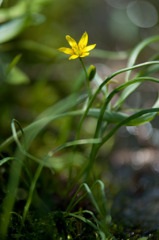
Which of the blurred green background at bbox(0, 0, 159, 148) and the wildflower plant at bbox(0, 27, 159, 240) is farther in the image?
the blurred green background at bbox(0, 0, 159, 148)

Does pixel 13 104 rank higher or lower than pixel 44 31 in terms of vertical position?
lower

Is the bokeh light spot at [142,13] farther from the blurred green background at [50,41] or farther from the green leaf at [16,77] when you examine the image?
the green leaf at [16,77]

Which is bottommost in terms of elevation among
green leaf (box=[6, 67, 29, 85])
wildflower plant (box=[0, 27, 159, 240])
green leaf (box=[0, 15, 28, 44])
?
wildflower plant (box=[0, 27, 159, 240])

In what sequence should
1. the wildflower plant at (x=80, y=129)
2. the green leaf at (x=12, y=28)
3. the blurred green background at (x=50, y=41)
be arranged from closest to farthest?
the wildflower plant at (x=80, y=129) → the green leaf at (x=12, y=28) → the blurred green background at (x=50, y=41)

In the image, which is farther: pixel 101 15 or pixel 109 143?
pixel 101 15

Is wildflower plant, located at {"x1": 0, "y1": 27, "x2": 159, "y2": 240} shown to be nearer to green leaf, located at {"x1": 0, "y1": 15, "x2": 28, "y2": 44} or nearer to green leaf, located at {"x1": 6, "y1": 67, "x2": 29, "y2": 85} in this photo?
green leaf, located at {"x1": 6, "y1": 67, "x2": 29, "y2": 85}

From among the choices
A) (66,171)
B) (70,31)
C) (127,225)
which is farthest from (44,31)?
(127,225)

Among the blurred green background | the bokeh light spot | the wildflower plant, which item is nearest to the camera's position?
the wildflower plant

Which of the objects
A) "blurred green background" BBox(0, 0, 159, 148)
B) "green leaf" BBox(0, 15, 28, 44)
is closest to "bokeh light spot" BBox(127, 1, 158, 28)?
"blurred green background" BBox(0, 0, 159, 148)

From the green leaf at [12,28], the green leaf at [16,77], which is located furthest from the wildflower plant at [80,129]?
the green leaf at [12,28]

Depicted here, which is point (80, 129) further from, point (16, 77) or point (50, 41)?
point (50, 41)

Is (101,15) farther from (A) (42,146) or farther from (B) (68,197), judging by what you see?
(B) (68,197)
